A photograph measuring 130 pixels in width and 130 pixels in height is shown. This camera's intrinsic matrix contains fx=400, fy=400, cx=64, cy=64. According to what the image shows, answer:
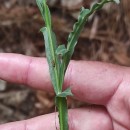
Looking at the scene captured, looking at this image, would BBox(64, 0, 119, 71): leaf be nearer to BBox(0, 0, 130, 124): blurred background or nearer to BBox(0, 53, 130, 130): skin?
BBox(0, 53, 130, 130): skin

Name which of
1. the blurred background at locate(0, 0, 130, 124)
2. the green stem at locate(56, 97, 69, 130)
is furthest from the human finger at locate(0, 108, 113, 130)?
the blurred background at locate(0, 0, 130, 124)

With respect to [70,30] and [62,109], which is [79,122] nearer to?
[62,109]

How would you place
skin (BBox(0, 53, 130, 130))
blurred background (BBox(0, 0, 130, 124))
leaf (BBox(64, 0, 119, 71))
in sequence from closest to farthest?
leaf (BBox(64, 0, 119, 71)) → skin (BBox(0, 53, 130, 130)) → blurred background (BBox(0, 0, 130, 124))

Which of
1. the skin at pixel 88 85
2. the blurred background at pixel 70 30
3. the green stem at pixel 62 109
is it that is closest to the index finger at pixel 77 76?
the skin at pixel 88 85

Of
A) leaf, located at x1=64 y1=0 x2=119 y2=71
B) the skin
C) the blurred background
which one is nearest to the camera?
leaf, located at x1=64 y1=0 x2=119 y2=71

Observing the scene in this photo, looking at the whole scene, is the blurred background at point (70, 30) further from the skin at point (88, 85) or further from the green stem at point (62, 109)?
the green stem at point (62, 109)

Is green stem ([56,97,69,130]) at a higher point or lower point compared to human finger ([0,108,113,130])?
higher

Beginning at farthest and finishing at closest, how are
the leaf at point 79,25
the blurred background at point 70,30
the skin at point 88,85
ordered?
1. the blurred background at point 70,30
2. the skin at point 88,85
3. the leaf at point 79,25

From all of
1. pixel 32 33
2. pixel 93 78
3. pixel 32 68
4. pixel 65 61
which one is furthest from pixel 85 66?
pixel 32 33
